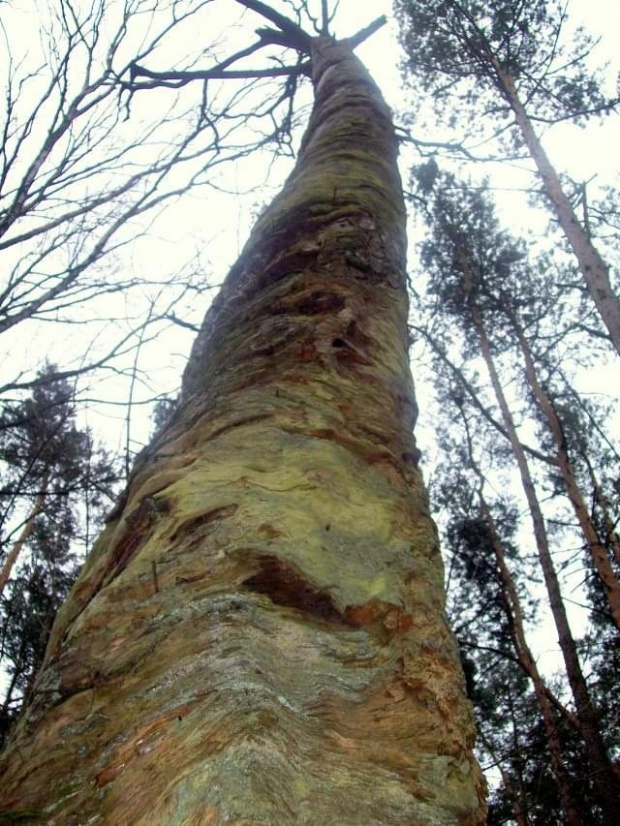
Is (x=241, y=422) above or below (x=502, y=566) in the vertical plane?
below

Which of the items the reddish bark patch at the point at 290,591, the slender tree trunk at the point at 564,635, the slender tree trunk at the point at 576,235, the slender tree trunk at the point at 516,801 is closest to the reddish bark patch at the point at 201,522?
the reddish bark patch at the point at 290,591

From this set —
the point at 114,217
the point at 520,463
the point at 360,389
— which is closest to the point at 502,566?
the point at 520,463

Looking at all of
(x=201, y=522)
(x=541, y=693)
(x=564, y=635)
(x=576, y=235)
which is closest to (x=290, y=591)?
(x=201, y=522)

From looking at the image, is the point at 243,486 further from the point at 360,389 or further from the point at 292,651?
the point at 360,389

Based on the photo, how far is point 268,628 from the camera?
1.05 m

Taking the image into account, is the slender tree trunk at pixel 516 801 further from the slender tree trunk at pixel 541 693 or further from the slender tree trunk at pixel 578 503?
the slender tree trunk at pixel 578 503

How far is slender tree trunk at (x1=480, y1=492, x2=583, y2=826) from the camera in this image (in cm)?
511

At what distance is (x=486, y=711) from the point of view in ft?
36.5

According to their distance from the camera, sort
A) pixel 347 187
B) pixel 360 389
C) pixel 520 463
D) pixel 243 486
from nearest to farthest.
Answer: pixel 243 486 → pixel 360 389 → pixel 347 187 → pixel 520 463

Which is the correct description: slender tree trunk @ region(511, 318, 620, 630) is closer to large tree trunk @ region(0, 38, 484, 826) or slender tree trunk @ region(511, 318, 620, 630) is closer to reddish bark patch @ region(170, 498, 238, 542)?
large tree trunk @ region(0, 38, 484, 826)

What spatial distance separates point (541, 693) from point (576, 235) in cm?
441

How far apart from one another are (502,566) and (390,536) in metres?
8.25

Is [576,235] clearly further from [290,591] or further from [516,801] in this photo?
[290,591]

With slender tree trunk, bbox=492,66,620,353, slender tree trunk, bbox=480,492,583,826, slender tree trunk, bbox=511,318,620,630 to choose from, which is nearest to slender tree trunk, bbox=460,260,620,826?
slender tree trunk, bbox=480,492,583,826
